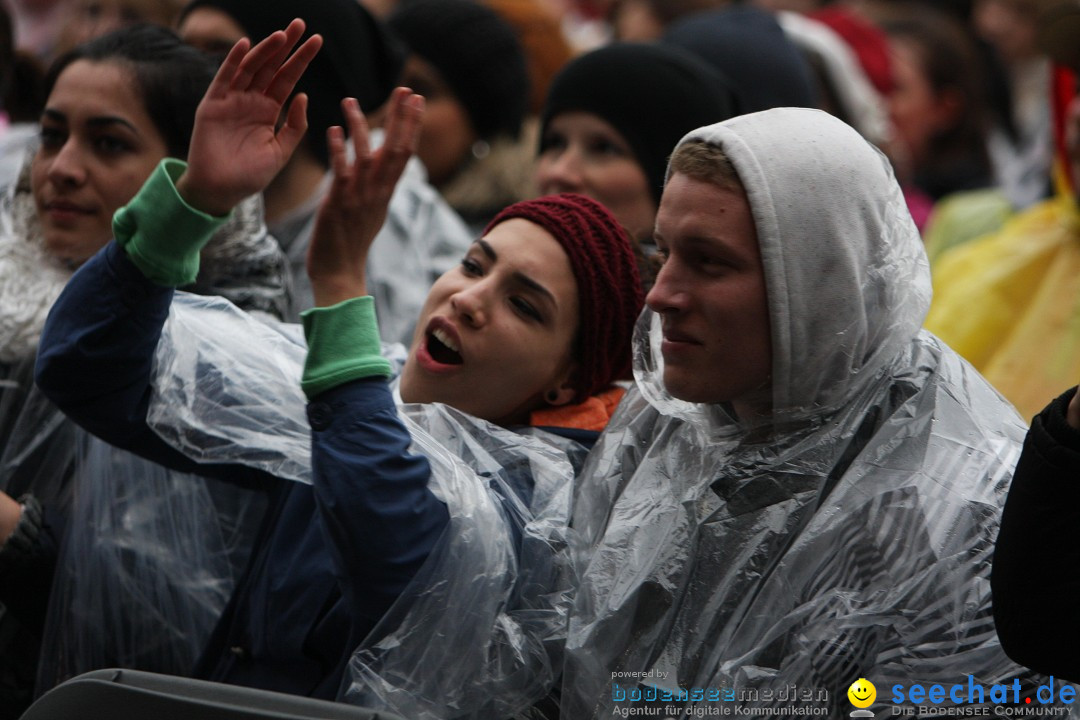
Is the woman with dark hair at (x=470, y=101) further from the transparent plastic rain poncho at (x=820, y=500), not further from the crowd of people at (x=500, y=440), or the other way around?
the transparent plastic rain poncho at (x=820, y=500)

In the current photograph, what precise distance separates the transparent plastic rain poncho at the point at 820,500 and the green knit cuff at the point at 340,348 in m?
0.45

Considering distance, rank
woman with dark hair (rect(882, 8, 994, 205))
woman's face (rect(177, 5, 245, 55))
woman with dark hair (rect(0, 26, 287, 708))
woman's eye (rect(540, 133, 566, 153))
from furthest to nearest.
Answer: woman with dark hair (rect(882, 8, 994, 205))
woman's eye (rect(540, 133, 566, 153))
woman's face (rect(177, 5, 245, 55))
woman with dark hair (rect(0, 26, 287, 708))

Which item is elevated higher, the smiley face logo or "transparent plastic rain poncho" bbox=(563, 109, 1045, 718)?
"transparent plastic rain poncho" bbox=(563, 109, 1045, 718)

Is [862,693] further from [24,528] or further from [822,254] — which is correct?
[24,528]

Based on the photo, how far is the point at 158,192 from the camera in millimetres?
2137

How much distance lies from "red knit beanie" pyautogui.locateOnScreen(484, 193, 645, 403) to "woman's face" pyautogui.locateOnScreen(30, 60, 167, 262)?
0.80 meters

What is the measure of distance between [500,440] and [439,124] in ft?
7.81

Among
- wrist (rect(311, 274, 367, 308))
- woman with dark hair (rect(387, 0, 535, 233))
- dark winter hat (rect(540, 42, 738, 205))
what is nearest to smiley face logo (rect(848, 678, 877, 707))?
wrist (rect(311, 274, 367, 308))

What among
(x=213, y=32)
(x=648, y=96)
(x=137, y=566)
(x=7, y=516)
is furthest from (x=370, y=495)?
(x=213, y=32)

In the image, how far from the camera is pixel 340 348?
2014mm

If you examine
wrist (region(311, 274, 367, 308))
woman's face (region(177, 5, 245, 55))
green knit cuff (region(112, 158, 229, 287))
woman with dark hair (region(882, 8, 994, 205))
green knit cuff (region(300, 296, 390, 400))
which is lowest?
woman with dark hair (region(882, 8, 994, 205))

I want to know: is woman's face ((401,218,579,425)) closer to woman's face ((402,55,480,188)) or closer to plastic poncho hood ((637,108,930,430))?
plastic poncho hood ((637,108,930,430))

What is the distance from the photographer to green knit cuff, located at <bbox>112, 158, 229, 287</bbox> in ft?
6.94

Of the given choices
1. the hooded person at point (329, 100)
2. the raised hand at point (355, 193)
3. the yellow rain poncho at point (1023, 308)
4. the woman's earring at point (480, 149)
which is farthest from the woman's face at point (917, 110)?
the raised hand at point (355, 193)
